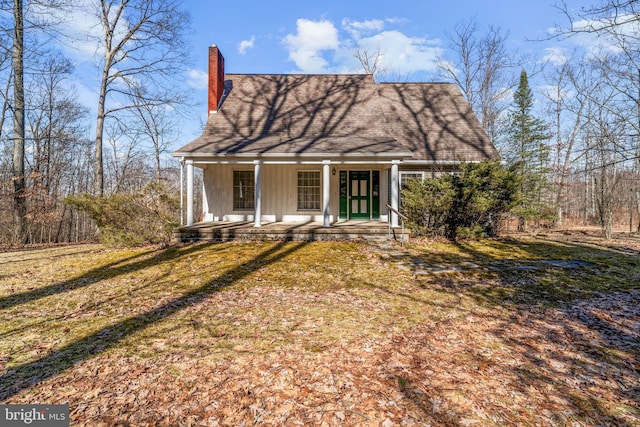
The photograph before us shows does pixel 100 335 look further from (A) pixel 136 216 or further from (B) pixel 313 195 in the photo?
(B) pixel 313 195

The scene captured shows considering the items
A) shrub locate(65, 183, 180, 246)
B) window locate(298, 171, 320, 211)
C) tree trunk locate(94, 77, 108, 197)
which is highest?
Result: tree trunk locate(94, 77, 108, 197)

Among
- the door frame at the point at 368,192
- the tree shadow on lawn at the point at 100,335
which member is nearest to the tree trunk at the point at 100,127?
the tree shadow on lawn at the point at 100,335

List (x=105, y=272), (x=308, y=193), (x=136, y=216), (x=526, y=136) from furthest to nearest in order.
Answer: (x=526, y=136) < (x=308, y=193) < (x=136, y=216) < (x=105, y=272)

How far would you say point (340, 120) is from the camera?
13578 millimetres

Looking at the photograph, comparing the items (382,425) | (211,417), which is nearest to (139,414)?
(211,417)

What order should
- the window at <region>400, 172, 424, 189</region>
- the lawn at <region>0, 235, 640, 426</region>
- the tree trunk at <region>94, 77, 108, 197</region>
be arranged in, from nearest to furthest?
the lawn at <region>0, 235, 640, 426</region> < the window at <region>400, 172, 424, 189</region> < the tree trunk at <region>94, 77, 108, 197</region>

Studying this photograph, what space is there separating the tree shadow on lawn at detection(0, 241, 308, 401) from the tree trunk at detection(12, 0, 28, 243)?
884 cm

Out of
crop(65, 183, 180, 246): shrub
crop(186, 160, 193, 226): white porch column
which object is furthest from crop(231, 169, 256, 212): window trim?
crop(65, 183, 180, 246): shrub

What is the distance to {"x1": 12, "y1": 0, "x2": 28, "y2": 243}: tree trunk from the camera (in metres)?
12.0

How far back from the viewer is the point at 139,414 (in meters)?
2.68

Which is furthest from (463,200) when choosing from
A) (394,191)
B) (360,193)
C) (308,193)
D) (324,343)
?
(324,343)

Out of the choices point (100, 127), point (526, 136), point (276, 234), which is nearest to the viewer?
point (276, 234)

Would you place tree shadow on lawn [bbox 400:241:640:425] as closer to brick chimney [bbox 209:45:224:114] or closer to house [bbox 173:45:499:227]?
house [bbox 173:45:499:227]

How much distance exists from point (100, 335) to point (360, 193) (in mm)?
10207
